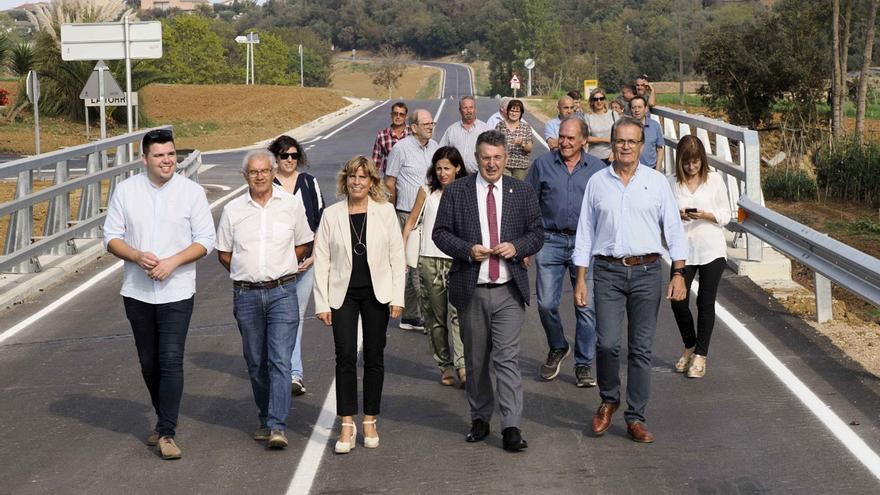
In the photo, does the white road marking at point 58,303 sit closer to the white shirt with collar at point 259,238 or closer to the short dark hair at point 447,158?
the white shirt with collar at point 259,238

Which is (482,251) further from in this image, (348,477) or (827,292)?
(827,292)

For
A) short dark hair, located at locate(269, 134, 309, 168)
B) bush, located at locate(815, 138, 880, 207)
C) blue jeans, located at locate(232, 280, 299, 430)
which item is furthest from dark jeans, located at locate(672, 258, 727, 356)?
bush, located at locate(815, 138, 880, 207)

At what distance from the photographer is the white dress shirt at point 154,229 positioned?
7.57 m

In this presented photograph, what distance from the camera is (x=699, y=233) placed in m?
9.60

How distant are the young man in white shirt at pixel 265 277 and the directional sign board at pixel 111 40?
20176mm

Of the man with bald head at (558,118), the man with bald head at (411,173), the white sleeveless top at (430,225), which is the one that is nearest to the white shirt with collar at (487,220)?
the white sleeveless top at (430,225)

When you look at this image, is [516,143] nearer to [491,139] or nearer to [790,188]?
[491,139]

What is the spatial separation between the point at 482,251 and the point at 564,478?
4.71ft

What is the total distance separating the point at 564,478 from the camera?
6.99m

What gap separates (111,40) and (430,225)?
19.8 metres

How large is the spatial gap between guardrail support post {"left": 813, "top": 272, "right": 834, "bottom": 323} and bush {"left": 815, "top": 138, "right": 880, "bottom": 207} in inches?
515

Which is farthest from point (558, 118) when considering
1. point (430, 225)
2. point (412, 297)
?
point (430, 225)

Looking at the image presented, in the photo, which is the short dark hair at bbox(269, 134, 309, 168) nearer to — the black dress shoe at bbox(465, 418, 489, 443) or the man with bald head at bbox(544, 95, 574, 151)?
the black dress shoe at bbox(465, 418, 489, 443)

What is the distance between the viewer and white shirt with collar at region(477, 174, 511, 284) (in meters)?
7.73
